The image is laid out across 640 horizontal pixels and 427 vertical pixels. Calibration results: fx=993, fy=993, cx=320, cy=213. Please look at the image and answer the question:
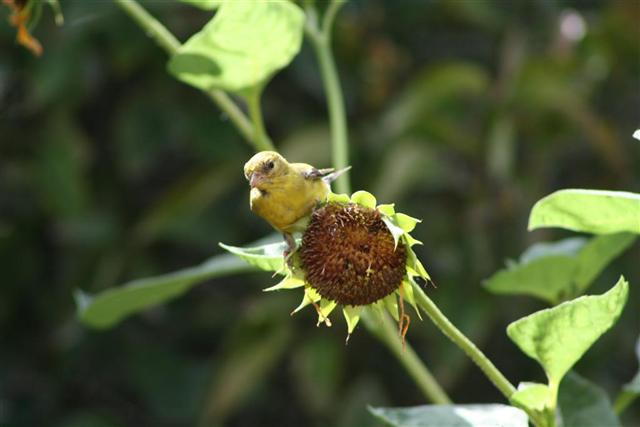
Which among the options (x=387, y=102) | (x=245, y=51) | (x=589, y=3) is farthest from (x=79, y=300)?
(x=589, y=3)

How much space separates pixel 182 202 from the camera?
1435 mm

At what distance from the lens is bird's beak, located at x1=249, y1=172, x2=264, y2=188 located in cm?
43

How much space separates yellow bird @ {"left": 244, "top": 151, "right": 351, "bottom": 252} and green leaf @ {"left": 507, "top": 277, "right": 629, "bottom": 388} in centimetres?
11

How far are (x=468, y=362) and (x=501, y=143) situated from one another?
0.34 metres

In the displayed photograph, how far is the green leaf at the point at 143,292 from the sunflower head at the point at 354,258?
14 cm

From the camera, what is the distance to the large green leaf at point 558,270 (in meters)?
0.57

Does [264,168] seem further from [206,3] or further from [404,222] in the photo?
[206,3]

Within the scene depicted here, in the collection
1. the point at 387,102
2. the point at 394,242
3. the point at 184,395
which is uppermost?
the point at 394,242

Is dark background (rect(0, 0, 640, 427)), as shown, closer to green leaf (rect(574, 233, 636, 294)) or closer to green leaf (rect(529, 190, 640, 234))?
green leaf (rect(574, 233, 636, 294))

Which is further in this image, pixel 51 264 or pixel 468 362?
pixel 51 264

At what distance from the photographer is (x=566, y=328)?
43 cm

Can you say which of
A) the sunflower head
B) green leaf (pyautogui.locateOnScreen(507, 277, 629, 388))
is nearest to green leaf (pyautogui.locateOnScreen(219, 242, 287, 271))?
the sunflower head

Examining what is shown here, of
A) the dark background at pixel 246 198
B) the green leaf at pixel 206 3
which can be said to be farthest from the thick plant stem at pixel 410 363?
the dark background at pixel 246 198

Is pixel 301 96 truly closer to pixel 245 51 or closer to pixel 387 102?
pixel 387 102
